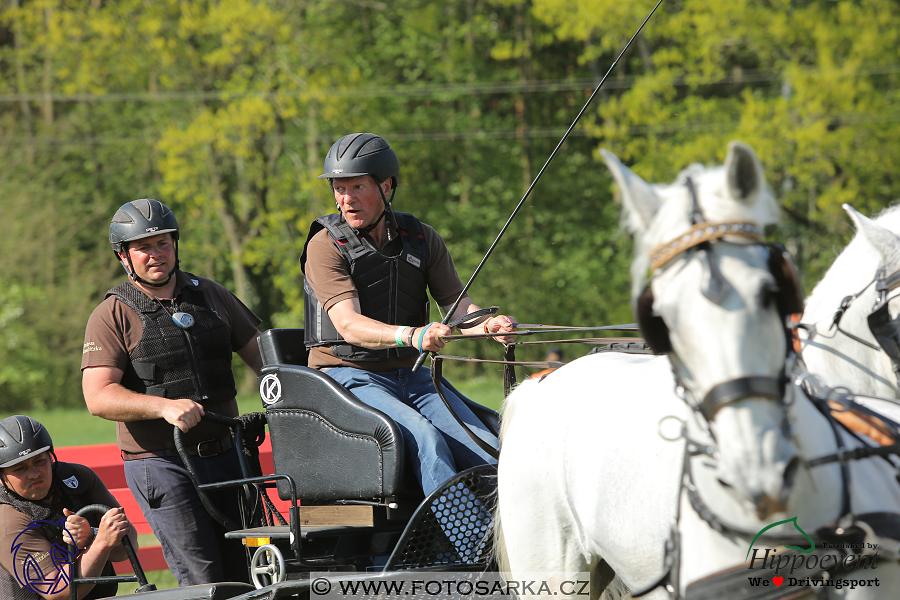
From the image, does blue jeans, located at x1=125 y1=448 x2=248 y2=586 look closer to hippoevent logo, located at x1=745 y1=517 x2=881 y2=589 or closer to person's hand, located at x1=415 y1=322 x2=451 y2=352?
person's hand, located at x1=415 y1=322 x2=451 y2=352

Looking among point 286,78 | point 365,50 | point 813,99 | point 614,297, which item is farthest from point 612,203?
point 286,78

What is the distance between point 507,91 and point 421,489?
18433 millimetres

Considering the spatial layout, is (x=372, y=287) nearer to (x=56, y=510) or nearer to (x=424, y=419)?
(x=424, y=419)

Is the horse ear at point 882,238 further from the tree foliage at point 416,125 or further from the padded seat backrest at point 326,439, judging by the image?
the tree foliage at point 416,125

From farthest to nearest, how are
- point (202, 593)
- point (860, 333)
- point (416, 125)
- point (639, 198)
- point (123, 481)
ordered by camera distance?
point (416, 125), point (123, 481), point (202, 593), point (860, 333), point (639, 198)

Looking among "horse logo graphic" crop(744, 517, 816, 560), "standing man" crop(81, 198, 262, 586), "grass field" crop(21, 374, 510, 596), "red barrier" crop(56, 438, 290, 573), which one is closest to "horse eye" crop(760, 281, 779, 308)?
"horse logo graphic" crop(744, 517, 816, 560)

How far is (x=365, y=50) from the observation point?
2009cm

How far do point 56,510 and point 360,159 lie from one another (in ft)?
6.83

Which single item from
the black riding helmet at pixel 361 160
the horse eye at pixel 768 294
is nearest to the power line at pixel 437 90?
the black riding helmet at pixel 361 160

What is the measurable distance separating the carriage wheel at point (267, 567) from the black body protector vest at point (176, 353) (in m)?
0.79

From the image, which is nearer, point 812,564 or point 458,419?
point 812,564

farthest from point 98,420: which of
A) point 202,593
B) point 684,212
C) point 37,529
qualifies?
point 684,212

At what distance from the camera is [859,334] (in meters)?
3.00

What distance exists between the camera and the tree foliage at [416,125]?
53.5 ft
